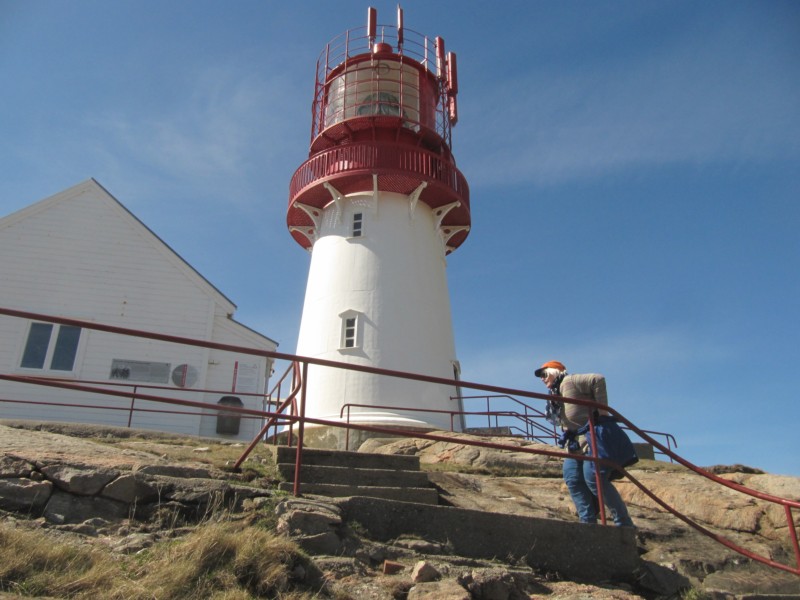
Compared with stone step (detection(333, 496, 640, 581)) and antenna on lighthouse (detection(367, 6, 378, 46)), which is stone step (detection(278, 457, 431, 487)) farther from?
antenna on lighthouse (detection(367, 6, 378, 46))

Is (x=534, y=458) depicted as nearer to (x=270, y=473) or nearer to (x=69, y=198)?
(x=270, y=473)

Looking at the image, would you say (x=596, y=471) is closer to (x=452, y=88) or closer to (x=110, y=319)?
(x=110, y=319)

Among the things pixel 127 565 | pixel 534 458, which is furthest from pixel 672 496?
pixel 127 565

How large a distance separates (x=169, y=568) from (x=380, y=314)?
12.8 meters

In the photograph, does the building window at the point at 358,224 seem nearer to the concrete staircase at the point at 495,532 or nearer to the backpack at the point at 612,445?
the backpack at the point at 612,445

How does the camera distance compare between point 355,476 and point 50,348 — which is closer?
point 355,476

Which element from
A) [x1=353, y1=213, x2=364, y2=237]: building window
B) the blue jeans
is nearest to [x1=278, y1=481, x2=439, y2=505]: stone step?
the blue jeans

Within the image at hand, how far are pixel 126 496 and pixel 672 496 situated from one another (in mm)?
7869

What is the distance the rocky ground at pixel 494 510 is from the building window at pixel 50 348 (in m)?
5.41

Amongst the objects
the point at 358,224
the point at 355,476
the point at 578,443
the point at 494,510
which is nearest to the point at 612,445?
the point at 578,443

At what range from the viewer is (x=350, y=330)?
16.7 m

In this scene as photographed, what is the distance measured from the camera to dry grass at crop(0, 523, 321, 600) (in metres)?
3.70

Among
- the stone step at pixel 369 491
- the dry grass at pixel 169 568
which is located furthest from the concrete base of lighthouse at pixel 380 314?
the dry grass at pixel 169 568

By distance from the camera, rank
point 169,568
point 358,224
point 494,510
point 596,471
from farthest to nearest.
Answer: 1. point 358,224
2. point 494,510
3. point 596,471
4. point 169,568
